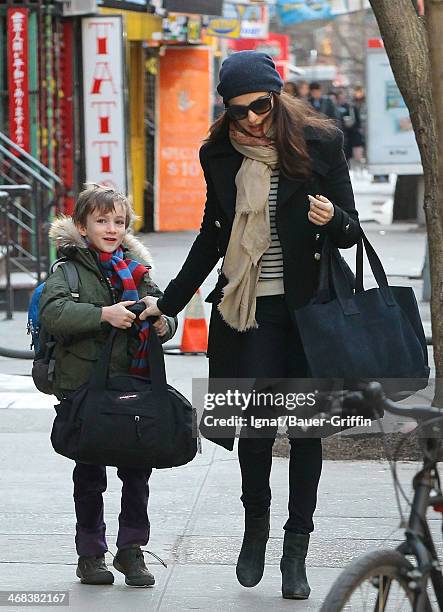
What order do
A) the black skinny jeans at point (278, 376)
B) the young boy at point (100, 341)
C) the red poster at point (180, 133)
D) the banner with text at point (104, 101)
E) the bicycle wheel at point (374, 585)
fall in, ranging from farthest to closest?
the red poster at point (180, 133), the banner with text at point (104, 101), the young boy at point (100, 341), the black skinny jeans at point (278, 376), the bicycle wheel at point (374, 585)

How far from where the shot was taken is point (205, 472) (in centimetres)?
691

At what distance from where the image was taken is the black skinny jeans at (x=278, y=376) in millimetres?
4762

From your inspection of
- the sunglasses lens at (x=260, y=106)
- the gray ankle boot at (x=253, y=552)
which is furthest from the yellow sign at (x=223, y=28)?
the gray ankle boot at (x=253, y=552)

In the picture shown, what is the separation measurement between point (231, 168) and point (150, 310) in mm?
565

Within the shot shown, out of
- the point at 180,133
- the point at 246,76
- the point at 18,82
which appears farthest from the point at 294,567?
the point at 180,133

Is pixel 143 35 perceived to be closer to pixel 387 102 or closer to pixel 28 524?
pixel 387 102

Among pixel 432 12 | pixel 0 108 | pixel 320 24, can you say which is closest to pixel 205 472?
pixel 432 12

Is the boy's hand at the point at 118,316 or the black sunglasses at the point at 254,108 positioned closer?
the black sunglasses at the point at 254,108

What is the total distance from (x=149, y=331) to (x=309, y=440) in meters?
0.68

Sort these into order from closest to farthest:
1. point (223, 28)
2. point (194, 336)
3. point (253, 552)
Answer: point (253, 552), point (194, 336), point (223, 28)

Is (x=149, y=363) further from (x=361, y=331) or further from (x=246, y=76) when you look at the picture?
(x=246, y=76)

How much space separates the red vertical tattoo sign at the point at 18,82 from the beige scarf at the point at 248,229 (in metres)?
9.84

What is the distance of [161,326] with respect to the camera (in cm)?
492

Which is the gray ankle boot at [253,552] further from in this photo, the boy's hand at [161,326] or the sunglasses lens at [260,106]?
the sunglasses lens at [260,106]
